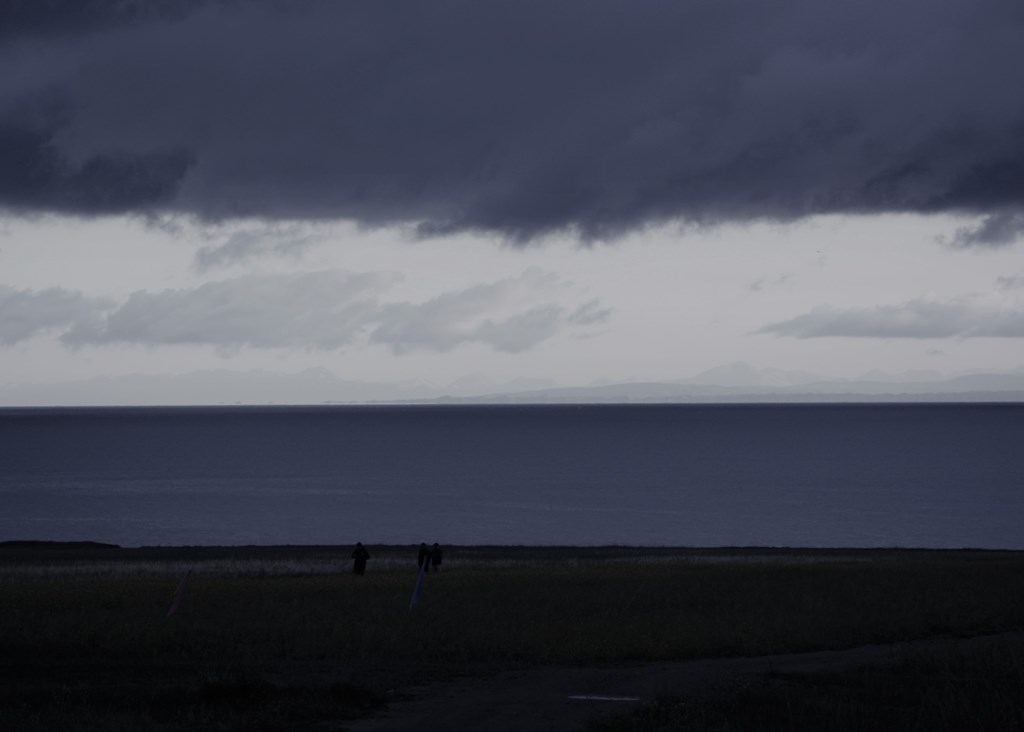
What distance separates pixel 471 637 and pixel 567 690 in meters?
5.45

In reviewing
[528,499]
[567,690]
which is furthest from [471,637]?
[528,499]

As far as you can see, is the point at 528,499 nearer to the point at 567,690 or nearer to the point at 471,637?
the point at 471,637

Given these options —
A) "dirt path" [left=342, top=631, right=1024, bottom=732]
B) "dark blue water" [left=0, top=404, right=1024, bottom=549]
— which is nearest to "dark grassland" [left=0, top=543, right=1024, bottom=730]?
"dirt path" [left=342, top=631, right=1024, bottom=732]

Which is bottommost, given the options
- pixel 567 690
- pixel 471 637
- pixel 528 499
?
pixel 528 499

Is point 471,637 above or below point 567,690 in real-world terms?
below

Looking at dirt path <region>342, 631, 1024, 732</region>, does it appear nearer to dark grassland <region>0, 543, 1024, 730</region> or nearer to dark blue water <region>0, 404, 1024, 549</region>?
dark grassland <region>0, 543, 1024, 730</region>

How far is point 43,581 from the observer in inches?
1523

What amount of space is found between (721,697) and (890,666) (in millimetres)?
4223

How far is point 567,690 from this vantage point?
17.8 metres

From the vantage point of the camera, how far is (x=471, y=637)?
23031 mm

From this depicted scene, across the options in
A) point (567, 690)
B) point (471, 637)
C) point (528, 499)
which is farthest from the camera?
point (528, 499)

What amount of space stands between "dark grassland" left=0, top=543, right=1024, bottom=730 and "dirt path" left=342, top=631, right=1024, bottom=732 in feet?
2.17

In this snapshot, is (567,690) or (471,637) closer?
(567,690)

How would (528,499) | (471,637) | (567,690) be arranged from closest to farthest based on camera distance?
(567,690), (471,637), (528,499)
